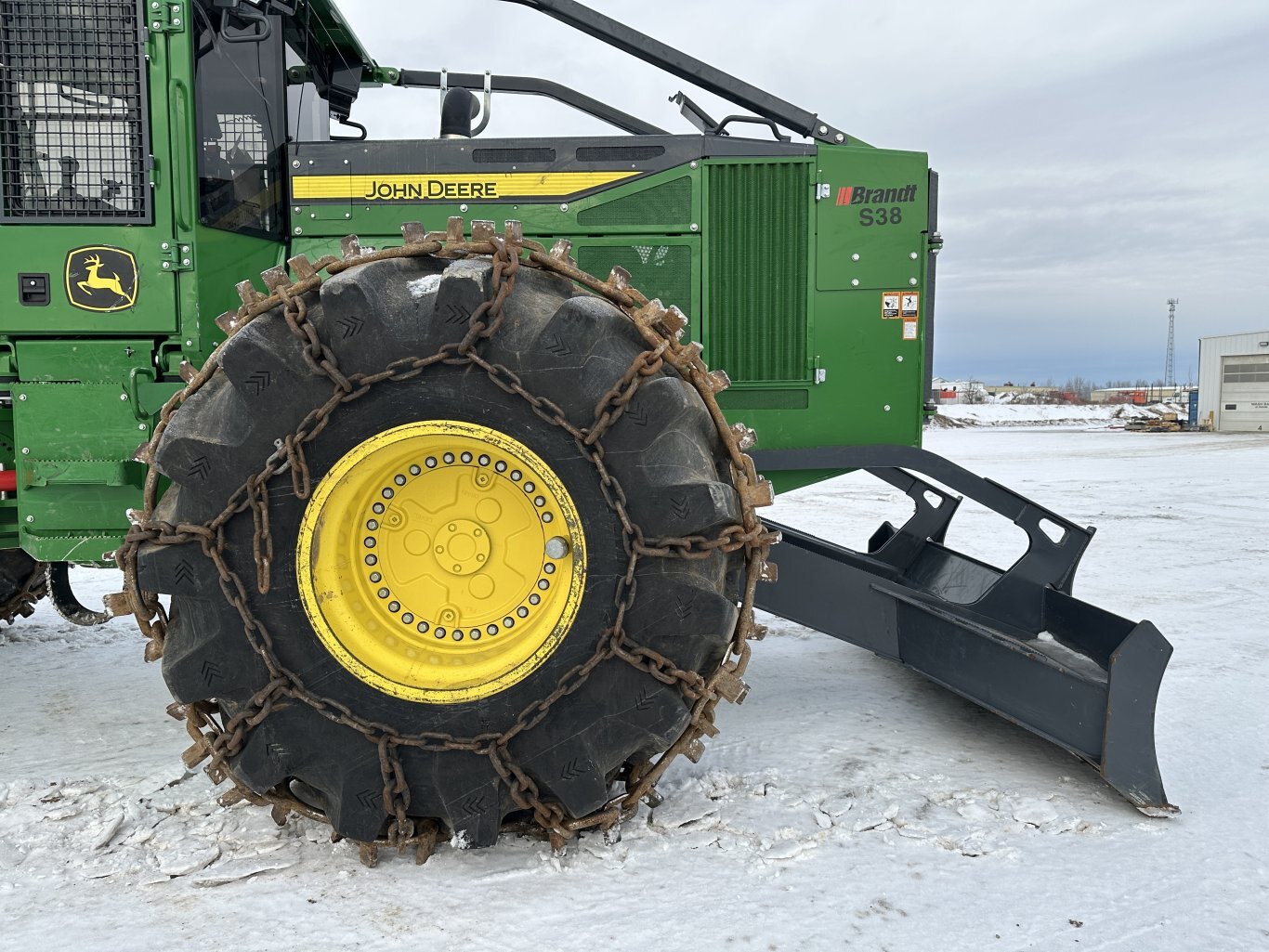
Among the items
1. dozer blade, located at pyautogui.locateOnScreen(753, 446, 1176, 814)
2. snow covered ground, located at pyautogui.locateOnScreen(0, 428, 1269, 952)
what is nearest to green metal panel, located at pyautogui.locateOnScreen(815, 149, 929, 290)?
dozer blade, located at pyautogui.locateOnScreen(753, 446, 1176, 814)

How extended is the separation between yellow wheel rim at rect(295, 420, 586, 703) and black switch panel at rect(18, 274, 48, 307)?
172 cm

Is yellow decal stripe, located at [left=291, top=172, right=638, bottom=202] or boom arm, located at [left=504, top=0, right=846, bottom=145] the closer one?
yellow decal stripe, located at [left=291, top=172, right=638, bottom=202]

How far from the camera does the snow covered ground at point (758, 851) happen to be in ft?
7.49

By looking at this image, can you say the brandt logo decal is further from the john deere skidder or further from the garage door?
the garage door

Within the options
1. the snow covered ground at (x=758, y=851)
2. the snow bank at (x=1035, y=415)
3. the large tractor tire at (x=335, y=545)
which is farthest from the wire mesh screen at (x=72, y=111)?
the snow bank at (x=1035, y=415)

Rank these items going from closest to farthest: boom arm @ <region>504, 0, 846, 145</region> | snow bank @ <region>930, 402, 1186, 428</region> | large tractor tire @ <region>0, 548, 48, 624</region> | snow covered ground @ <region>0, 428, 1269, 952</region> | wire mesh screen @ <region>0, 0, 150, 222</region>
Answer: snow covered ground @ <region>0, 428, 1269, 952</region> → wire mesh screen @ <region>0, 0, 150, 222</region> → boom arm @ <region>504, 0, 846, 145</region> → large tractor tire @ <region>0, 548, 48, 624</region> → snow bank @ <region>930, 402, 1186, 428</region>

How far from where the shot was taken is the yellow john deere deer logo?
3.39 m

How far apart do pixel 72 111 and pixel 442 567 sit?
2307mm

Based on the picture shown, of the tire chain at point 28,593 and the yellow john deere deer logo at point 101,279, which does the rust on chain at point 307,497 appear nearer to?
the yellow john deere deer logo at point 101,279

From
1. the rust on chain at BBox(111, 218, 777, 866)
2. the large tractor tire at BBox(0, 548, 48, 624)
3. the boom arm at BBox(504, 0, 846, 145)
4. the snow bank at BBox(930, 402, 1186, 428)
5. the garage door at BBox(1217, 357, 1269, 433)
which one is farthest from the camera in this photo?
the snow bank at BBox(930, 402, 1186, 428)

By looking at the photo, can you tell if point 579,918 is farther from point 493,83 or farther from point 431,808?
point 493,83

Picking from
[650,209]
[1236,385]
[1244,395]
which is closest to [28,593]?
[650,209]

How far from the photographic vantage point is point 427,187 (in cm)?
371

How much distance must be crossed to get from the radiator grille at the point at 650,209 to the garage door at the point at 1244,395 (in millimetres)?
34764
